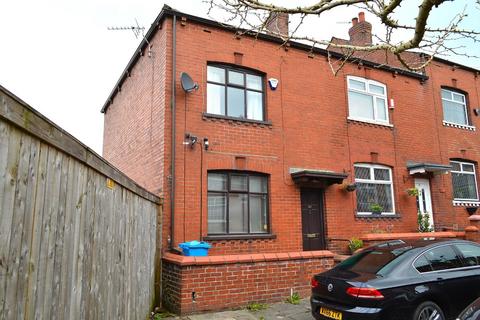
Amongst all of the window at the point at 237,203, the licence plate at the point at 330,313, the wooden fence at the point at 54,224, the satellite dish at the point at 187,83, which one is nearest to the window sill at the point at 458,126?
the window at the point at 237,203

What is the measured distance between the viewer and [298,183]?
11.3 metres

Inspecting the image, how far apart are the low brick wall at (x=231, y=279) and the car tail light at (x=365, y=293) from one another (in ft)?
9.95

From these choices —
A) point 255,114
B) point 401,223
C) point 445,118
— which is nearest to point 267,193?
point 255,114

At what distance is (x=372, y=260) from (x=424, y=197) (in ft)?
30.7

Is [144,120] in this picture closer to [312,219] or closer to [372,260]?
[312,219]

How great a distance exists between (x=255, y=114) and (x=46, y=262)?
923cm

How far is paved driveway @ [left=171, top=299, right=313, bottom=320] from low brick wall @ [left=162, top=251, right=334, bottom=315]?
9.5 inches

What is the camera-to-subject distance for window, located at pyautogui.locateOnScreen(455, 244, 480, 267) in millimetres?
6285

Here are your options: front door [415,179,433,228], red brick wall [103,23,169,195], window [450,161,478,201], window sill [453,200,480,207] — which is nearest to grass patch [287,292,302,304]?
red brick wall [103,23,169,195]

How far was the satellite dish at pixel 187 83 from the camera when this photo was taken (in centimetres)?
984

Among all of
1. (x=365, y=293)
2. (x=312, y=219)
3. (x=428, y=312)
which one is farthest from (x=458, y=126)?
(x=365, y=293)

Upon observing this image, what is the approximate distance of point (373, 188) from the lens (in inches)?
509

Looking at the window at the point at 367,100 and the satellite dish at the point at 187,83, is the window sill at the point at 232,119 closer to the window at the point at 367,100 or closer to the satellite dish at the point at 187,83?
the satellite dish at the point at 187,83

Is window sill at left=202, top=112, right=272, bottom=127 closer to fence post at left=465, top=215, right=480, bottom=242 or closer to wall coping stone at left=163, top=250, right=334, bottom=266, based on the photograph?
wall coping stone at left=163, top=250, right=334, bottom=266
